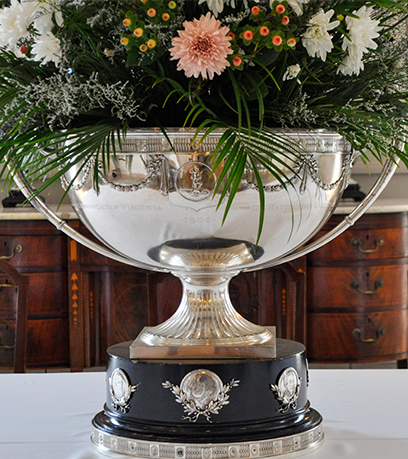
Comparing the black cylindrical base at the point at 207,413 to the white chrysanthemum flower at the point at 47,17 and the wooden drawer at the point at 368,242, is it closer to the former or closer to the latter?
the white chrysanthemum flower at the point at 47,17

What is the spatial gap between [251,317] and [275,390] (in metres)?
1.80

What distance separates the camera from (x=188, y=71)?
62cm

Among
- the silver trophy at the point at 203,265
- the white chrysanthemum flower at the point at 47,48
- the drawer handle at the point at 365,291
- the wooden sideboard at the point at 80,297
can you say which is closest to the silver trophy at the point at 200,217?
the silver trophy at the point at 203,265

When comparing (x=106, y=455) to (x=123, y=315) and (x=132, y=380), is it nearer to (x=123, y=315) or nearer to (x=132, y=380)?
(x=132, y=380)

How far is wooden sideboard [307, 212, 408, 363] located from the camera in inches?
97.3

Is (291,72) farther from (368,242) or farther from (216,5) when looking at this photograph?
(368,242)

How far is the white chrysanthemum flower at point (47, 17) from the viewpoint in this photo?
0.68 metres

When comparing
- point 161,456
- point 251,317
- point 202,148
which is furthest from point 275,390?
point 251,317

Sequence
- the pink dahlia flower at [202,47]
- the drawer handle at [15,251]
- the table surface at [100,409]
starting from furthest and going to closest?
the drawer handle at [15,251], the table surface at [100,409], the pink dahlia flower at [202,47]

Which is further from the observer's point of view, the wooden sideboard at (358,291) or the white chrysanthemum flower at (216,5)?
the wooden sideboard at (358,291)

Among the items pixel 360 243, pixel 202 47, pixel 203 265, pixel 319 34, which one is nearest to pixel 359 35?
pixel 319 34

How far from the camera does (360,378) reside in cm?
98

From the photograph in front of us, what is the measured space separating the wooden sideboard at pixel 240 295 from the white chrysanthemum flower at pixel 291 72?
1779mm

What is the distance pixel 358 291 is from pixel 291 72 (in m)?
1.90
